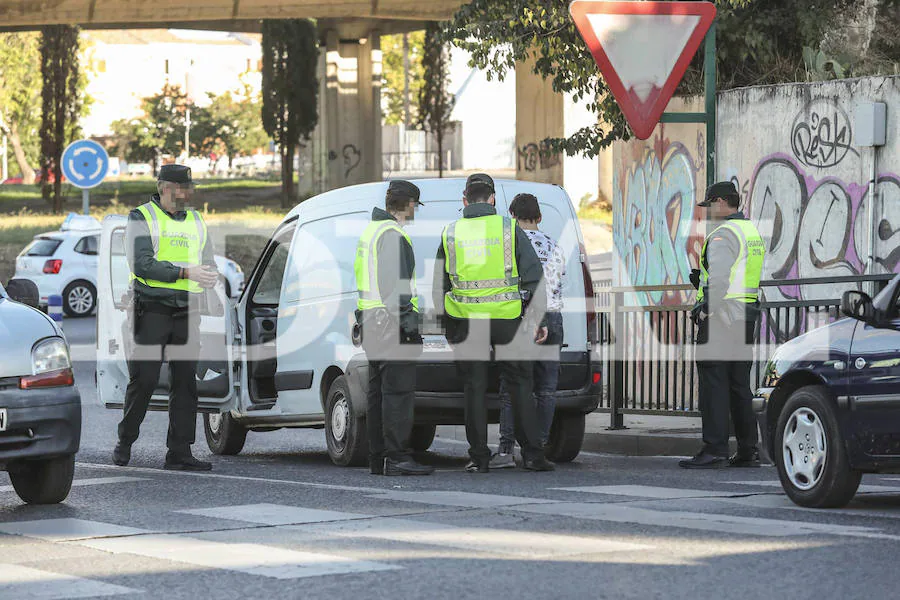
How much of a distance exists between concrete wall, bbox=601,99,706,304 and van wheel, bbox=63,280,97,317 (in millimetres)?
15110

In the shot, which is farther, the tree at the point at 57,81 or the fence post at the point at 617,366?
the tree at the point at 57,81

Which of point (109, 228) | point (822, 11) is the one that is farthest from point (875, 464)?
point (822, 11)

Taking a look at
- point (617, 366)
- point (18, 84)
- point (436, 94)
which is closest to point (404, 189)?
point (617, 366)

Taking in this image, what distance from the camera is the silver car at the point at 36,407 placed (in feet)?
27.9

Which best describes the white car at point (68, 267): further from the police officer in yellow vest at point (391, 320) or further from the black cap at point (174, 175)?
the police officer in yellow vest at point (391, 320)

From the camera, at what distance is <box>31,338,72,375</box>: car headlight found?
8656mm

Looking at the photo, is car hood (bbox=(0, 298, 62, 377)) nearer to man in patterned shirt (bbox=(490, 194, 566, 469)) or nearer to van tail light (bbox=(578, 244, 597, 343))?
man in patterned shirt (bbox=(490, 194, 566, 469))

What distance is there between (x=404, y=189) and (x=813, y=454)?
3139mm

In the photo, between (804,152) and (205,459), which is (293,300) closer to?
(205,459)

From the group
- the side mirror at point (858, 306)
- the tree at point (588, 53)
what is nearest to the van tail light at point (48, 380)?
the side mirror at point (858, 306)

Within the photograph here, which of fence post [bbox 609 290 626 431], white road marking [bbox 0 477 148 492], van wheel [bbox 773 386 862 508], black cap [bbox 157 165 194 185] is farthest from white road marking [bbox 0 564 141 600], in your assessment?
fence post [bbox 609 290 626 431]

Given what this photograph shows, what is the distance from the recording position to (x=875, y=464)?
8.23 metres

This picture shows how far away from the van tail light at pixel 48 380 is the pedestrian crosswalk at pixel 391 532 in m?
0.66

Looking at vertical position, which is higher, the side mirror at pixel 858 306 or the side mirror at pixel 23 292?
the side mirror at pixel 23 292
